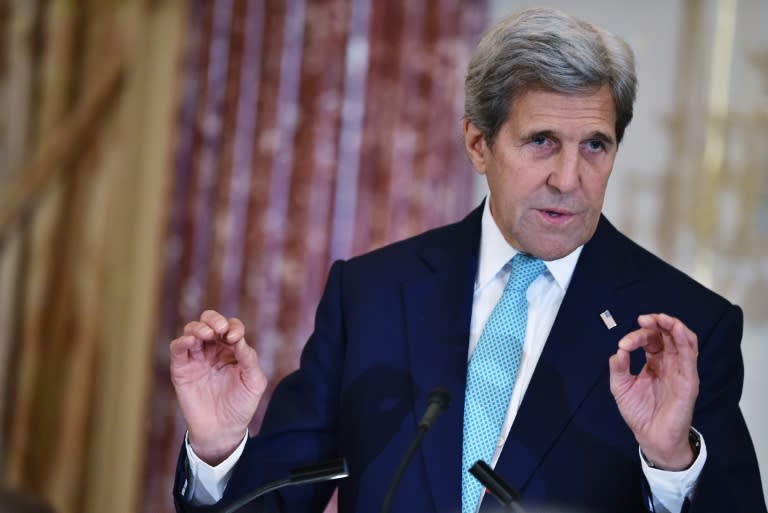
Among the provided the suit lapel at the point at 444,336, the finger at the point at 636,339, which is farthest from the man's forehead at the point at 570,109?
the finger at the point at 636,339

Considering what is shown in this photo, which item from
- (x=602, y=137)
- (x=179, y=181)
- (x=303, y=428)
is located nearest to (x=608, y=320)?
(x=602, y=137)

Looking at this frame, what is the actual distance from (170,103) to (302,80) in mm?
539

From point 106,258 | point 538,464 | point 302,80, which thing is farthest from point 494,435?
Result: point 106,258

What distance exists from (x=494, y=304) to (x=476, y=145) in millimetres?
311

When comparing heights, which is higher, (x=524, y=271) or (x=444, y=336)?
(x=524, y=271)

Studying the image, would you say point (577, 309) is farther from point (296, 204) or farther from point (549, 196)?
point (296, 204)

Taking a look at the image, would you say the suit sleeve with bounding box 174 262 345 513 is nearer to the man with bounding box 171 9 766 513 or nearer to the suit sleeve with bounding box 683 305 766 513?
the man with bounding box 171 9 766 513

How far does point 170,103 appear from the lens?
394cm

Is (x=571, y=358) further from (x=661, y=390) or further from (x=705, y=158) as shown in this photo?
(x=705, y=158)

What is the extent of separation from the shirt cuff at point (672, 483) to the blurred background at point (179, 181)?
1.86m

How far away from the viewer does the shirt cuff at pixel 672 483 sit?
155 centimetres

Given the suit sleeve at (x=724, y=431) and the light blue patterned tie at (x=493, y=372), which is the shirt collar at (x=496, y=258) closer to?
the light blue patterned tie at (x=493, y=372)

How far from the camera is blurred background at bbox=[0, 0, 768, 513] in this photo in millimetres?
3613

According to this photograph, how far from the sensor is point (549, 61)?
175 centimetres
